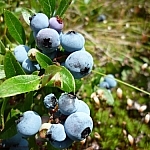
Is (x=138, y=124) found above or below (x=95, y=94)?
below

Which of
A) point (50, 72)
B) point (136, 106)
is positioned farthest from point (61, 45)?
point (136, 106)

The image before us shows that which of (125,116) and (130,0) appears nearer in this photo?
(125,116)

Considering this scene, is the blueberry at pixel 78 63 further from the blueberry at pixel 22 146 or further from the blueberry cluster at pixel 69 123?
the blueberry at pixel 22 146

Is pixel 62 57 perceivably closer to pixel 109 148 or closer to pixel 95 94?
pixel 95 94

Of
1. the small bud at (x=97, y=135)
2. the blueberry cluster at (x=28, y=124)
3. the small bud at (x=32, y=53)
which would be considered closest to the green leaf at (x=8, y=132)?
the blueberry cluster at (x=28, y=124)

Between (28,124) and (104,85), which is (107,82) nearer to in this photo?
(104,85)

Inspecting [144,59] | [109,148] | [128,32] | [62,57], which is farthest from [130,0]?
[62,57]

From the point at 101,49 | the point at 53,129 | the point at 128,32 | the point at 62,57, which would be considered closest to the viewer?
the point at 53,129
